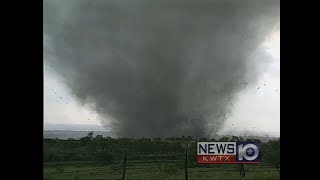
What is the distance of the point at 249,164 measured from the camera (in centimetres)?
296

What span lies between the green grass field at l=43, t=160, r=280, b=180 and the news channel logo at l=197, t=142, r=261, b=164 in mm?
62

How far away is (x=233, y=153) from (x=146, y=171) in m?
0.81

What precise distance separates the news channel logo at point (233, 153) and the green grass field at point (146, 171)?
0.06 metres

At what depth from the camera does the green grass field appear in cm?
292

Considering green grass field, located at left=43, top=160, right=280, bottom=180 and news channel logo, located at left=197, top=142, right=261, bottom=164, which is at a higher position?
news channel logo, located at left=197, top=142, right=261, bottom=164

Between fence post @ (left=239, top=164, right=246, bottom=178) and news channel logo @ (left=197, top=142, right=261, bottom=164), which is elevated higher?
news channel logo @ (left=197, top=142, right=261, bottom=164)

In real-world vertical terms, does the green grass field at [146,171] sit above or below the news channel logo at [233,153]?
below

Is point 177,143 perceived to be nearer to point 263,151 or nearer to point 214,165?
point 214,165

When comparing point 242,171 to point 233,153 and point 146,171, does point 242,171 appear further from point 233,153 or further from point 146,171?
point 146,171

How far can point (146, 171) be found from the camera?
10.4ft

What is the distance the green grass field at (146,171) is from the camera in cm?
292

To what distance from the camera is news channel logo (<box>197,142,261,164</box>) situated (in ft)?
9.44
